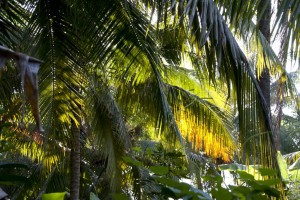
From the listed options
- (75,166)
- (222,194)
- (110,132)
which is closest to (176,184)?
(222,194)

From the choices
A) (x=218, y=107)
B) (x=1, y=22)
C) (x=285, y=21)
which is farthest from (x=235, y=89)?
(x=218, y=107)

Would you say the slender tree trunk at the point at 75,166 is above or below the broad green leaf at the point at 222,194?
above

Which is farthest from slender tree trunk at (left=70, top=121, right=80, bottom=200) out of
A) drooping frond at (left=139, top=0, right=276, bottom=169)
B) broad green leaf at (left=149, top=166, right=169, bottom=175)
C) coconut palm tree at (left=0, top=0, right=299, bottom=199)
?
broad green leaf at (left=149, top=166, right=169, bottom=175)

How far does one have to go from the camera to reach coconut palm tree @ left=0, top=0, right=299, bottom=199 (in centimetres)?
369

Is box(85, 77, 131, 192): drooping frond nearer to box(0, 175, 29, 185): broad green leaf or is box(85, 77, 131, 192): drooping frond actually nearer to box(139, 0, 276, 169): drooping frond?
box(139, 0, 276, 169): drooping frond

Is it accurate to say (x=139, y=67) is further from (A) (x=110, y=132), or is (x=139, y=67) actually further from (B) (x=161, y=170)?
(B) (x=161, y=170)

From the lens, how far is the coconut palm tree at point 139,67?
369 centimetres

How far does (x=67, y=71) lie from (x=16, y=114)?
5.22ft

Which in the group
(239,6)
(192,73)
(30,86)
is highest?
(192,73)

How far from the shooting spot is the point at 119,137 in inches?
293

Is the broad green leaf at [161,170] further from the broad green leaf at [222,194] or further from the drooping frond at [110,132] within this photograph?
the drooping frond at [110,132]

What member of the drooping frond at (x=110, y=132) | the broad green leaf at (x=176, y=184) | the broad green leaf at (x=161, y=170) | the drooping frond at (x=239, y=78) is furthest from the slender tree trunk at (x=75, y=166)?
the broad green leaf at (x=176, y=184)

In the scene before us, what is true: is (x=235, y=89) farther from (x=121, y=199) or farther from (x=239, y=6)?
(x=121, y=199)

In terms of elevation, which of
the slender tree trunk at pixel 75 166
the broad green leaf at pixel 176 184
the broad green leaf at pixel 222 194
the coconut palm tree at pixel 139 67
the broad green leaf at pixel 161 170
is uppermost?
the coconut palm tree at pixel 139 67
